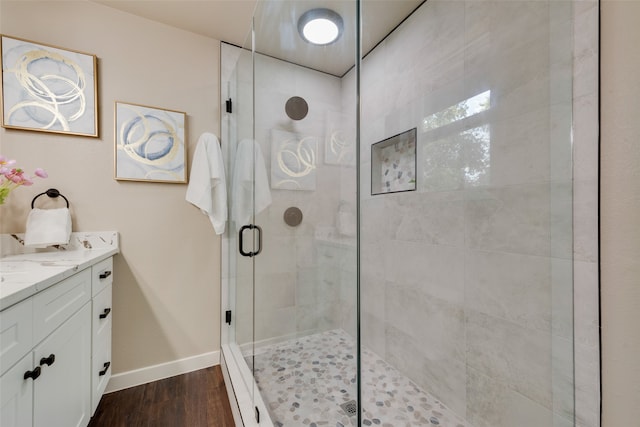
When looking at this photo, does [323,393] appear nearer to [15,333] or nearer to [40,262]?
[15,333]

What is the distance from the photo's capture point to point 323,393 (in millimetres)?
1271

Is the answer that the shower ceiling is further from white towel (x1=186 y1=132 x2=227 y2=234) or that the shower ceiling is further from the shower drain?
the shower drain

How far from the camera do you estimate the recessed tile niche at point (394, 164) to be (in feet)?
5.39

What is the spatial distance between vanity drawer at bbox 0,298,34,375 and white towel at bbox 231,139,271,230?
2.93ft

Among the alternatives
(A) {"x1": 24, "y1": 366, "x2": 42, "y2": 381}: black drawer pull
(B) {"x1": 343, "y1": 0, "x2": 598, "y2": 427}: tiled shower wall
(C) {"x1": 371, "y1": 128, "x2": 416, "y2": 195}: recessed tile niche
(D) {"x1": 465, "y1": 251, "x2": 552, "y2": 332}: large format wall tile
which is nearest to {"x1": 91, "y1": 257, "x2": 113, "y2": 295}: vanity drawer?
(A) {"x1": 24, "y1": 366, "x2": 42, "y2": 381}: black drawer pull

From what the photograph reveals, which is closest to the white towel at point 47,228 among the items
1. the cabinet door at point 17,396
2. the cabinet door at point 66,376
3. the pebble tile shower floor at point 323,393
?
Answer: the cabinet door at point 66,376

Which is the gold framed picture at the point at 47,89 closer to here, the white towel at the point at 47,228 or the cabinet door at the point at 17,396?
the white towel at the point at 47,228

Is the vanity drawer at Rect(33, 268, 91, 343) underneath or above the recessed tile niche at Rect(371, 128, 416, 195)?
underneath

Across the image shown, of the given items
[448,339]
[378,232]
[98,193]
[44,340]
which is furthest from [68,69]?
[448,339]

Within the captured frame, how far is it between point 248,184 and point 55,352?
1.05 m

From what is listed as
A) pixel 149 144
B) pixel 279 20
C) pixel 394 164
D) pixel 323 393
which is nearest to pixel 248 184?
pixel 149 144

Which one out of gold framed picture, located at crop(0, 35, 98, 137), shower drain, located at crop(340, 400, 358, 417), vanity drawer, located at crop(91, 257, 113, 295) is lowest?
shower drain, located at crop(340, 400, 358, 417)

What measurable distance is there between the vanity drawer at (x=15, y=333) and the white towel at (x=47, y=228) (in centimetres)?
84

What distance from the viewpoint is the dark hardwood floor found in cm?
137
